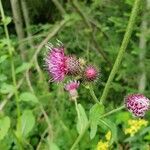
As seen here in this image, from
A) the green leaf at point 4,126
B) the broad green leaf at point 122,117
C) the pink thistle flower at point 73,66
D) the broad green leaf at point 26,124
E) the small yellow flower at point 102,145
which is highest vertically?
the pink thistle flower at point 73,66

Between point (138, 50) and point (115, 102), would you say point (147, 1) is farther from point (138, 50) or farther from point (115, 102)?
point (115, 102)

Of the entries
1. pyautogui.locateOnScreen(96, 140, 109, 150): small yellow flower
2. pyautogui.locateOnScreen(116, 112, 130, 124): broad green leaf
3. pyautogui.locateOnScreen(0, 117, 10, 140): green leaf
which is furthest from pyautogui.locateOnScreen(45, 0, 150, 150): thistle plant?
pyautogui.locateOnScreen(116, 112, 130, 124): broad green leaf

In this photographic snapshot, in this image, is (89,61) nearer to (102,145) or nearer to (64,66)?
(102,145)

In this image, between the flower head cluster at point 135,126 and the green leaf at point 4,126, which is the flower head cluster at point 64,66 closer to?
the green leaf at point 4,126

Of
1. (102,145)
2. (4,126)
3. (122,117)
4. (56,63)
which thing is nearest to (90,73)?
(56,63)

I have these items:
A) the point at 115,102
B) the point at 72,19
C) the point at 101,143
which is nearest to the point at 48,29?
the point at 72,19

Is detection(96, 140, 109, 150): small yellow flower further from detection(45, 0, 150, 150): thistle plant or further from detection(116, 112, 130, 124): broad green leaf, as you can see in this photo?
detection(45, 0, 150, 150): thistle plant

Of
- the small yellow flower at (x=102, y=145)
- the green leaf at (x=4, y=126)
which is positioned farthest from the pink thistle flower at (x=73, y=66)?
the small yellow flower at (x=102, y=145)

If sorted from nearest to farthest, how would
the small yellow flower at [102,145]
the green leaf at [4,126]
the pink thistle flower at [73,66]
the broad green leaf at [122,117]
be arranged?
the pink thistle flower at [73,66], the green leaf at [4,126], the small yellow flower at [102,145], the broad green leaf at [122,117]
